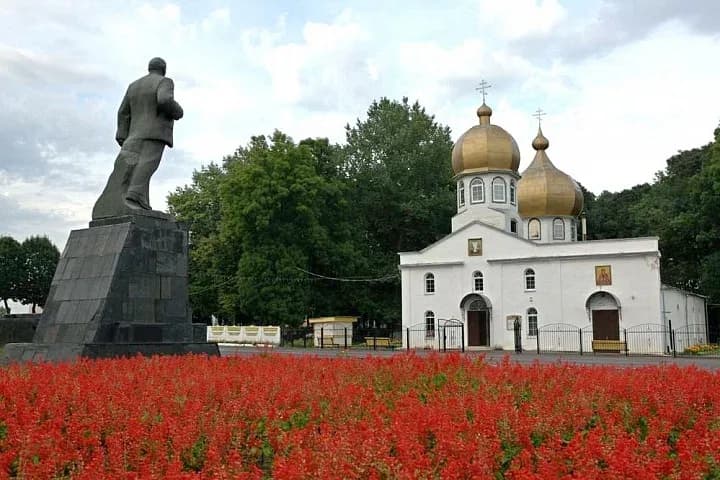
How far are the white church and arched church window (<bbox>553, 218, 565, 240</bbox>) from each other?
0.06 metres

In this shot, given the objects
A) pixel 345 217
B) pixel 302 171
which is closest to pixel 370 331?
pixel 345 217

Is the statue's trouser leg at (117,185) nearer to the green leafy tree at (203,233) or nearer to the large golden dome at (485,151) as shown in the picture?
the large golden dome at (485,151)

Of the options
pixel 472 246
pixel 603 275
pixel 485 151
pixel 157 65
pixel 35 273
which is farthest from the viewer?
pixel 35 273

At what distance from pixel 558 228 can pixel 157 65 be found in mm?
31299

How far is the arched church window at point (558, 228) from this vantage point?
41594mm

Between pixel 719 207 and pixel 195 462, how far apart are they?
38830 mm

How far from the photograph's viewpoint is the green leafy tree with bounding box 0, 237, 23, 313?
5272 centimetres

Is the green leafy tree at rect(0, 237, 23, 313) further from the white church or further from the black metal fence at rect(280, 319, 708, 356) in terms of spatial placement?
the white church

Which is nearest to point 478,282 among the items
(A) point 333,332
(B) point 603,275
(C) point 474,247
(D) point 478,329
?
(C) point 474,247

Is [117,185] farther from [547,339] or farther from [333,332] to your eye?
[547,339]

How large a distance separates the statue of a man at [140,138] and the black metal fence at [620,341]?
21512mm

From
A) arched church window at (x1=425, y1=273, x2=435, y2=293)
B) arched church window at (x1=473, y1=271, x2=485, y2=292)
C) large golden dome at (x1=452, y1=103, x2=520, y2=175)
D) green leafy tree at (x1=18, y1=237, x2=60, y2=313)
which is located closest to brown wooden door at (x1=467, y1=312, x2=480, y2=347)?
arched church window at (x1=473, y1=271, x2=485, y2=292)

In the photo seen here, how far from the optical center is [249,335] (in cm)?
3906

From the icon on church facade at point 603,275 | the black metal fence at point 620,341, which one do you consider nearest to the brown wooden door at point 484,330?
the black metal fence at point 620,341
